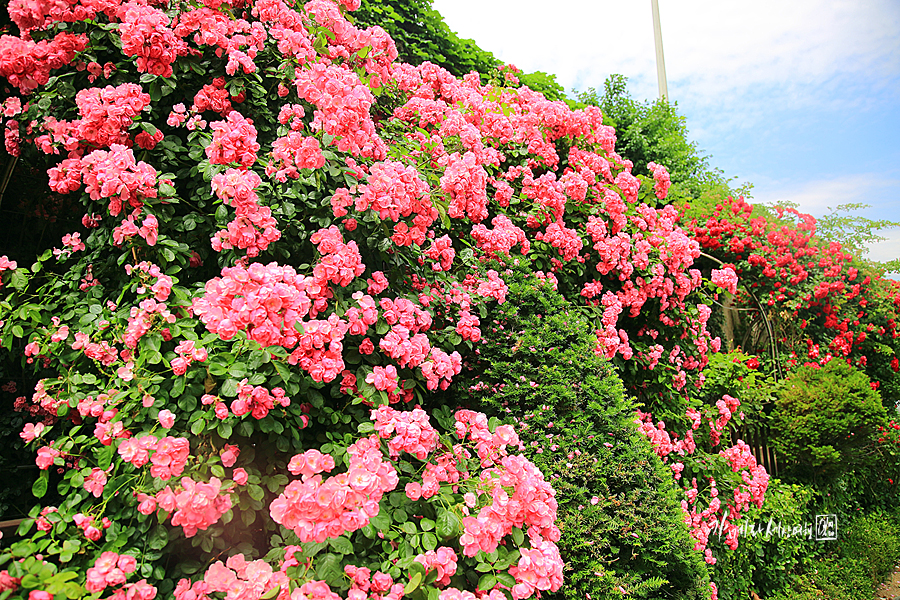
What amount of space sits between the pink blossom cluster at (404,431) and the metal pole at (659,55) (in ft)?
33.6

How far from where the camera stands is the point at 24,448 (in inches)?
98.2

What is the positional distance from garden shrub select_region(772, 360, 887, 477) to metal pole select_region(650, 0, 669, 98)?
7.08 meters

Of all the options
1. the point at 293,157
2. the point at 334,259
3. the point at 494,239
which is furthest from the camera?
the point at 494,239

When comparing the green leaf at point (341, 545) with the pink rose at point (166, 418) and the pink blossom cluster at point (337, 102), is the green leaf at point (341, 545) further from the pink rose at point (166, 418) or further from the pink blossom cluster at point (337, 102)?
the pink blossom cluster at point (337, 102)

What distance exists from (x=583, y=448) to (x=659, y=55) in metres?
10.6

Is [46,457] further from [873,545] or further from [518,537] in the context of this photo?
[873,545]

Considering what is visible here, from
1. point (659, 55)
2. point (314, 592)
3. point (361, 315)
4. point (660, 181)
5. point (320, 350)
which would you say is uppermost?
point (659, 55)

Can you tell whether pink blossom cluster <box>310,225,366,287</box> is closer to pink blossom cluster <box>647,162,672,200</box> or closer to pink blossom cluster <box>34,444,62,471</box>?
pink blossom cluster <box>34,444,62,471</box>

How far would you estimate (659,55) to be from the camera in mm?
10352

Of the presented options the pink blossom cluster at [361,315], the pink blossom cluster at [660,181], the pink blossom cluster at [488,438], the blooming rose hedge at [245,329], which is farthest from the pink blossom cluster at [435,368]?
the pink blossom cluster at [660,181]

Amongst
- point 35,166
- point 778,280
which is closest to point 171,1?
point 35,166

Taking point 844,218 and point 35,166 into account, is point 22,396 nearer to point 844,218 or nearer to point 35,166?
point 35,166

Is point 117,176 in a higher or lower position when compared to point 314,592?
higher

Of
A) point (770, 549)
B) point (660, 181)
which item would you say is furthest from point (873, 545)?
point (660, 181)
